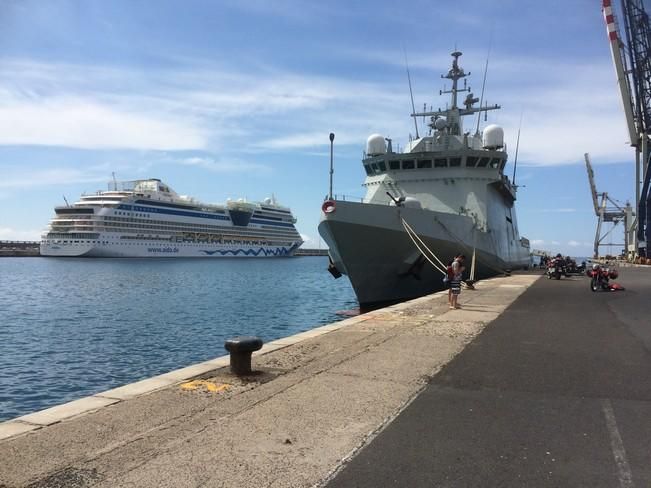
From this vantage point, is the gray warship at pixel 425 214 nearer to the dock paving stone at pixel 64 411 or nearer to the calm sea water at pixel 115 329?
the calm sea water at pixel 115 329

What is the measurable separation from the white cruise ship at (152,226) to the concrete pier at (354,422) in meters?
93.2

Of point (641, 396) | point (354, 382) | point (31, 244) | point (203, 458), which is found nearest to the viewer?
point (203, 458)

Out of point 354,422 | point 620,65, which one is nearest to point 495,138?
point 354,422

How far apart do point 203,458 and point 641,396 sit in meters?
4.46

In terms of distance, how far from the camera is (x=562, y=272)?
2709 cm

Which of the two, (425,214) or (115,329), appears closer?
(115,329)

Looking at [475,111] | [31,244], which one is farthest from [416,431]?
[31,244]

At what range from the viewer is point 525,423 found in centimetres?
452

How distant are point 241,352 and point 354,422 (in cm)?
201

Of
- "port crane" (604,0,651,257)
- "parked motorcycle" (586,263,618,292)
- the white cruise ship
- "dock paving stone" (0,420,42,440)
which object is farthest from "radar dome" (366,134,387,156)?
the white cruise ship

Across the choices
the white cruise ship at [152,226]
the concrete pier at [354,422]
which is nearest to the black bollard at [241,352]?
the concrete pier at [354,422]

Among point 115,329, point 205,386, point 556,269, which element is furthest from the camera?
point 556,269

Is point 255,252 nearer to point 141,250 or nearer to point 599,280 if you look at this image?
point 141,250

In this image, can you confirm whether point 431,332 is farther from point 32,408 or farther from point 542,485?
point 32,408
